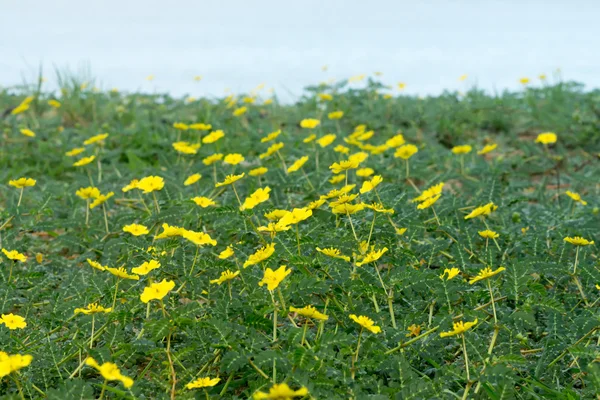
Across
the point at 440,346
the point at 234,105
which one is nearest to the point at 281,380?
the point at 440,346

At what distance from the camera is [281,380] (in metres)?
2.22

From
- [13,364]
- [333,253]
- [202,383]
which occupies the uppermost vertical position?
[333,253]

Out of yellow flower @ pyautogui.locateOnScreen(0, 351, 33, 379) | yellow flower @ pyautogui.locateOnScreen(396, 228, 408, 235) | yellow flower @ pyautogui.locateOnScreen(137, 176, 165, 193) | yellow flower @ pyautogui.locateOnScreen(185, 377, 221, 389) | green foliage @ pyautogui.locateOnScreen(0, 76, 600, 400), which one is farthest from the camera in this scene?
yellow flower @ pyautogui.locateOnScreen(137, 176, 165, 193)

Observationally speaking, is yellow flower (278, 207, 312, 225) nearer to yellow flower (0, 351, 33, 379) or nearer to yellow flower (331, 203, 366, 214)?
yellow flower (331, 203, 366, 214)

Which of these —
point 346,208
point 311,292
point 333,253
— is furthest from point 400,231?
point 311,292

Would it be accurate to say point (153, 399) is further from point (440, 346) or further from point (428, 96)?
point (428, 96)

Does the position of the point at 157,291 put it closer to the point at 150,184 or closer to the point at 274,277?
the point at 274,277

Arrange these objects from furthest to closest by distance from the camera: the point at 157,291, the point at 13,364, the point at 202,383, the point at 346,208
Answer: the point at 346,208 < the point at 157,291 < the point at 202,383 < the point at 13,364

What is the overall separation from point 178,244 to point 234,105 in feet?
14.2

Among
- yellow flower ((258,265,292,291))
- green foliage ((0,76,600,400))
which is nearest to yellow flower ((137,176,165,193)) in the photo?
green foliage ((0,76,600,400))

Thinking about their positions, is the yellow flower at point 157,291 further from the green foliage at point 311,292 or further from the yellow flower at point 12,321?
the yellow flower at point 12,321

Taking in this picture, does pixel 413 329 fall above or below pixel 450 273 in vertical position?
below

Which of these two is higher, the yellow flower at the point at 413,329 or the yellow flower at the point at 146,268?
the yellow flower at the point at 146,268

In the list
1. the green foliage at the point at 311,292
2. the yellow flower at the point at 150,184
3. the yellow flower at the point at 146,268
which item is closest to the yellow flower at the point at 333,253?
the green foliage at the point at 311,292
